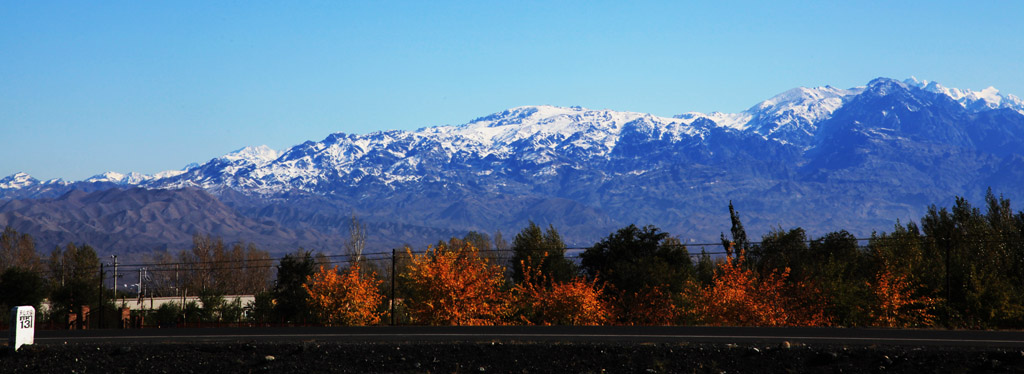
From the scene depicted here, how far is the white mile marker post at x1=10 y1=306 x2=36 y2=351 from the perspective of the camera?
75.6ft

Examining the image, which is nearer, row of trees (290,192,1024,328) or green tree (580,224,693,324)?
row of trees (290,192,1024,328)

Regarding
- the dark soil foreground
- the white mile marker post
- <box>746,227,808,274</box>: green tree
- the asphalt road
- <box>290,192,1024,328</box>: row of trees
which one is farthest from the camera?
<box>746,227,808,274</box>: green tree

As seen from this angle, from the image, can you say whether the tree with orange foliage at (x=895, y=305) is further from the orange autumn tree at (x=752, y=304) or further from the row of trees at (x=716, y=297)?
the orange autumn tree at (x=752, y=304)

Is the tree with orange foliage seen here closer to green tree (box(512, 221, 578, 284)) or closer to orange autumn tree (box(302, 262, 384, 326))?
orange autumn tree (box(302, 262, 384, 326))

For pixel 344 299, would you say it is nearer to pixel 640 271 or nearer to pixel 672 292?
pixel 640 271

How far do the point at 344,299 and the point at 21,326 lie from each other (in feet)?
76.4

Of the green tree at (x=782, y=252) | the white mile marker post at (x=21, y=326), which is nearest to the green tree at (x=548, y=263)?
the green tree at (x=782, y=252)

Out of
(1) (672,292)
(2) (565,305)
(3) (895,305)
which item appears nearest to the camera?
(3) (895,305)

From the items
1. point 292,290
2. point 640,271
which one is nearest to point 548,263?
point 640,271

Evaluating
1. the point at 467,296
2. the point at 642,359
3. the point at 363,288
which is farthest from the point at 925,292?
the point at 642,359

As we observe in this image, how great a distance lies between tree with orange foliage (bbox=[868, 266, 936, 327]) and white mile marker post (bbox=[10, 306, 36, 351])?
A: 32.8 m

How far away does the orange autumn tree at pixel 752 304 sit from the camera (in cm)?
4266

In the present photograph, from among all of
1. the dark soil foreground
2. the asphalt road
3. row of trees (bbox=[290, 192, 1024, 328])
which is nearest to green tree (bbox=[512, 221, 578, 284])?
row of trees (bbox=[290, 192, 1024, 328])

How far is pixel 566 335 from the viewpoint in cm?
2584
